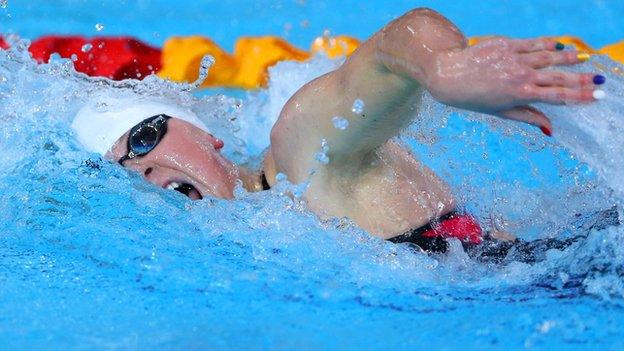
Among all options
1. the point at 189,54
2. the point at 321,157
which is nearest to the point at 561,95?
the point at 321,157

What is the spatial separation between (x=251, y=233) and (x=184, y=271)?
0.15 m

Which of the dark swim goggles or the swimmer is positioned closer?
the swimmer

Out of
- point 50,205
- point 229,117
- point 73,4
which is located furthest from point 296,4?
point 50,205

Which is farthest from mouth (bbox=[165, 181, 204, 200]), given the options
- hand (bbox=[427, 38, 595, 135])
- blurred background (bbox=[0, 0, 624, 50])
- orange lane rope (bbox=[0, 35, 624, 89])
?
blurred background (bbox=[0, 0, 624, 50])

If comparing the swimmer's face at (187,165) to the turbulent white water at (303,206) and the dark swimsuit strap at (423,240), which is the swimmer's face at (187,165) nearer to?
the turbulent white water at (303,206)

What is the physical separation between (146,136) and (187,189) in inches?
5.3

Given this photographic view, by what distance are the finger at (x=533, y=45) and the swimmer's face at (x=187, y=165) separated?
28.4 inches

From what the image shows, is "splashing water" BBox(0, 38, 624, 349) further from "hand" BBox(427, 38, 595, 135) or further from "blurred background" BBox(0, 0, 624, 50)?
"blurred background" BBox(0, 0, 624, 50)

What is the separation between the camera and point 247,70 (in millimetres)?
→ 2953

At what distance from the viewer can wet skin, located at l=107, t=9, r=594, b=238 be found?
0.98 meters

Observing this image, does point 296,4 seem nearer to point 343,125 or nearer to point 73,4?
point 73,4

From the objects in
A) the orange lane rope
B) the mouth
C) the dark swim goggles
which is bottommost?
the mouth

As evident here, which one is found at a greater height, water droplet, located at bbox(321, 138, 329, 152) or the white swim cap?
the white swim cap

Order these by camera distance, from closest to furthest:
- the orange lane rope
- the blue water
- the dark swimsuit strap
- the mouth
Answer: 1. the blue water
2. the dark swimsuit strap
3. the mouth
4. the orange lane rope
